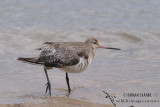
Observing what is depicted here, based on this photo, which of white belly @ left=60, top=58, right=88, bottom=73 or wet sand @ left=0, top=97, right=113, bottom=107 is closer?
wet sand @ left=0, top=97, right=113, bottom=107

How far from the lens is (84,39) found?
503 inches

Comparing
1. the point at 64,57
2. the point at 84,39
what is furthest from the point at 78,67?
the point at 84,39

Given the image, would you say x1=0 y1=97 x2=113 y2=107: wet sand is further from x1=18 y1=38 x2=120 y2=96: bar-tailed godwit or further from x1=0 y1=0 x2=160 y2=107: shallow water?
x1=18 y1=38 x2=120 y2=96: bar-tailed godwit

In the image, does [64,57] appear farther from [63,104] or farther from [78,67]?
[63,104]

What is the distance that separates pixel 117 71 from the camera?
9.63m

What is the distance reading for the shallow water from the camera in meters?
8.17

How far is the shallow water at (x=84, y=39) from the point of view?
817 cm

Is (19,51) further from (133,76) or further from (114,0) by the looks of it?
(114,0)

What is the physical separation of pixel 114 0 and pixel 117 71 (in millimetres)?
6887

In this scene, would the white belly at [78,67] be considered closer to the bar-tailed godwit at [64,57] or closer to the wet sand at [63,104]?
the bar-tailed godwit at [64,57]

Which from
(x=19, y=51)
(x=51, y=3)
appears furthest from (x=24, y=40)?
(x=51, y=3)

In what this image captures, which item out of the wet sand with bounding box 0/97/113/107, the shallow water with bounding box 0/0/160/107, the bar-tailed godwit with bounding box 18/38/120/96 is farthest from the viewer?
the shallow water with bounding box 0/0/160/107

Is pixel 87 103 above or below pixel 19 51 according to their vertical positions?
above

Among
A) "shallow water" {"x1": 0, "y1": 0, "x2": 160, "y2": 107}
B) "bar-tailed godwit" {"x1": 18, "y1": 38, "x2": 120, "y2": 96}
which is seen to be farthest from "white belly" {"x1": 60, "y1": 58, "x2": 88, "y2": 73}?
"shallow water" {"x1": 0, "y1": 0, "x2": 160, "y2": 107}
